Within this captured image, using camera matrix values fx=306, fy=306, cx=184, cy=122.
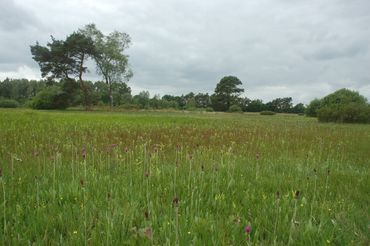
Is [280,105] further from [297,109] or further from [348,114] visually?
[348,114]

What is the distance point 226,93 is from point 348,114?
73.6m

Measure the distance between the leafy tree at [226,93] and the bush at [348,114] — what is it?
2685 inches

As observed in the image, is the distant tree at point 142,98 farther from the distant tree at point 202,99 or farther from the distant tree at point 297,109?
the distant tree at point 297,109

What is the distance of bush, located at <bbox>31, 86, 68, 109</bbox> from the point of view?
6069cm

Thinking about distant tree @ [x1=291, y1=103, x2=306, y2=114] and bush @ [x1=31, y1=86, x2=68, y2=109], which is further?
distant tree @ [x1=291, y1=103, x2=306, y2=114]

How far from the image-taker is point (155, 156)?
693 centimetres

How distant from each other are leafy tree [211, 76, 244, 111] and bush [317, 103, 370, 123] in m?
68.2

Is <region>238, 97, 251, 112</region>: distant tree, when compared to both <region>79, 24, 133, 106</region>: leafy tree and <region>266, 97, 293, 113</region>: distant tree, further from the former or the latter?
<region>79, 24, 133, 106</region>: leafy tree

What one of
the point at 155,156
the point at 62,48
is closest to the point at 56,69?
the point at 62,48

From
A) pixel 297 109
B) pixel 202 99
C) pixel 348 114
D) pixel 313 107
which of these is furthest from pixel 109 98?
pixel 348 114

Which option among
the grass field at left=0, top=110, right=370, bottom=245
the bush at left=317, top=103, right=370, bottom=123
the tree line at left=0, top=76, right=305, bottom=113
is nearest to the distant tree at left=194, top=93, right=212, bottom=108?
the tree line at left=0, top=76, right=305, bottom=113

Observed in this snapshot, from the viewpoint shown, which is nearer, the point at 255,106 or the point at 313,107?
the point at 313,107

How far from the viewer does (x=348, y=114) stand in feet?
132

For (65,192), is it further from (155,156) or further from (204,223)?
(155,156)
